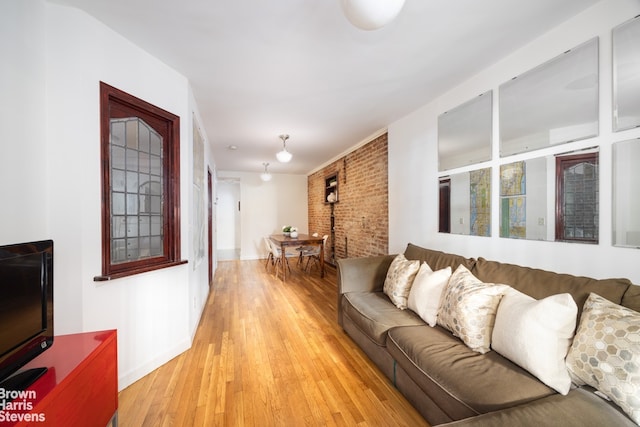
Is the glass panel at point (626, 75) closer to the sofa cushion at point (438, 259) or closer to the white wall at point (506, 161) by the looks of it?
the white wall at point (506, 161)

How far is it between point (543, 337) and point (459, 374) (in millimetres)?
438

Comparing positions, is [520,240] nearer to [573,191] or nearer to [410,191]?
[573,191]

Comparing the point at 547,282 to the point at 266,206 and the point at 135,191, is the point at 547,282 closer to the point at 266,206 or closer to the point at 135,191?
the point at 135,191

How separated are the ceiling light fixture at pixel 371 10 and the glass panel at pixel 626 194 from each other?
1.51 meters

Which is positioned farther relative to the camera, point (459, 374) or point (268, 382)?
point (268, 382)

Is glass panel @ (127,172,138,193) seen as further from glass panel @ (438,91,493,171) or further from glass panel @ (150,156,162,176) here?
glass panel @ (438,91,493,171)

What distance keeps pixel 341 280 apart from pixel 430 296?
95cm

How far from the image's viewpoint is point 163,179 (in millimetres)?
2172

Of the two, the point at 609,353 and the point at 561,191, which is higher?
the point at 561,191

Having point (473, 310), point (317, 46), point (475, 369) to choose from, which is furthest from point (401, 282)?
point (317, 46)

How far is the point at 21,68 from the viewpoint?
1328mm

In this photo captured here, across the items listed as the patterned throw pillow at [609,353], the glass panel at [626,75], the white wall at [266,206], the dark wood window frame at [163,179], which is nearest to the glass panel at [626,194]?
the glass panel at [626,75]

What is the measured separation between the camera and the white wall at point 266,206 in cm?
688

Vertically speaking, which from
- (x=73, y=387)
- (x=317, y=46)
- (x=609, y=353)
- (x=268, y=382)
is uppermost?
(x=317, y=46)
